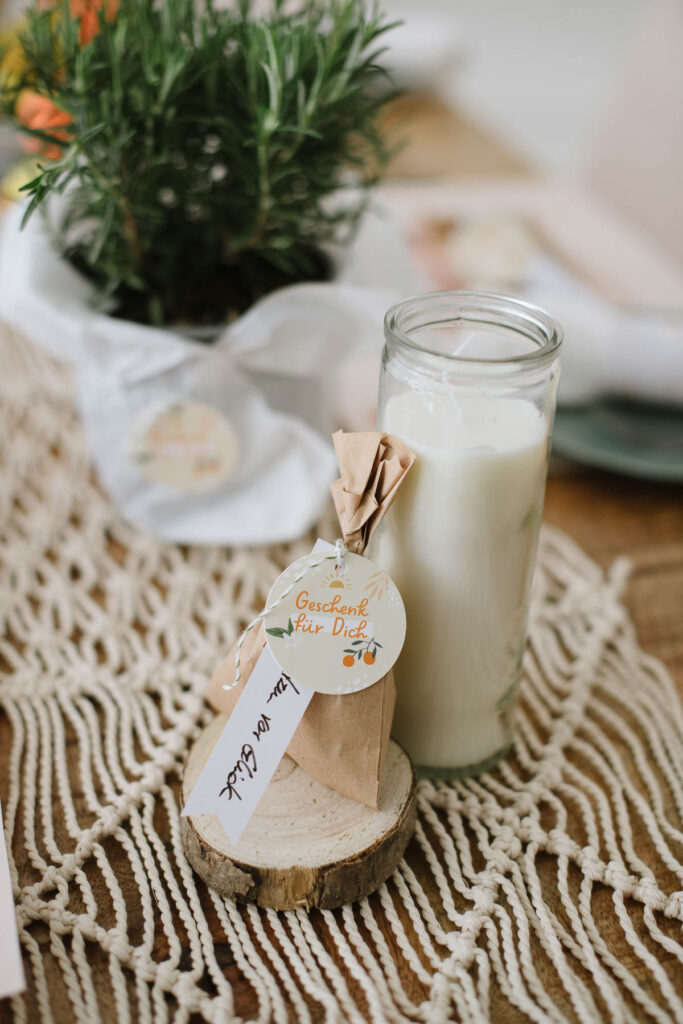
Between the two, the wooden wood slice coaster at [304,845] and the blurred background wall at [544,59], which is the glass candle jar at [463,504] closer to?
the wooden wood slice coaster at [304,845]

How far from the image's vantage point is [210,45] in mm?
563

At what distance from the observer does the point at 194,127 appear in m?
0.63

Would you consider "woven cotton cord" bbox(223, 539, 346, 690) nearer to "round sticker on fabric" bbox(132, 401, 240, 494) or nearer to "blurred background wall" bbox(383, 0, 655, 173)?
"round sticker on fabric" bbox(132, 401, 240, 494)

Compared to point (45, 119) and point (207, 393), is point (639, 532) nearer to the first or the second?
point (207, 393)

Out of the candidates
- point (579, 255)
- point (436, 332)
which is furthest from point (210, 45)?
point (579, 255)

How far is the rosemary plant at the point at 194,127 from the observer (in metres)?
0.56

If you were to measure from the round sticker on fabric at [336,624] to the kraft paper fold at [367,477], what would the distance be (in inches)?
0.7

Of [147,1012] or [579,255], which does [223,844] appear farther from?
[579,255]

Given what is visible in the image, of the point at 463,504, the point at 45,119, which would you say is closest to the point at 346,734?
the point at 463,504

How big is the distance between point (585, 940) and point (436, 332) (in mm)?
328

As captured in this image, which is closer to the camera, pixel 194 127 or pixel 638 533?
pixel 194 127

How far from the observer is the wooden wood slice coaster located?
439 mm

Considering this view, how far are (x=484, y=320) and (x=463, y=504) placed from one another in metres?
0.11

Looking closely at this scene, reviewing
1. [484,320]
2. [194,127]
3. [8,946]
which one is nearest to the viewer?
[8,946]
